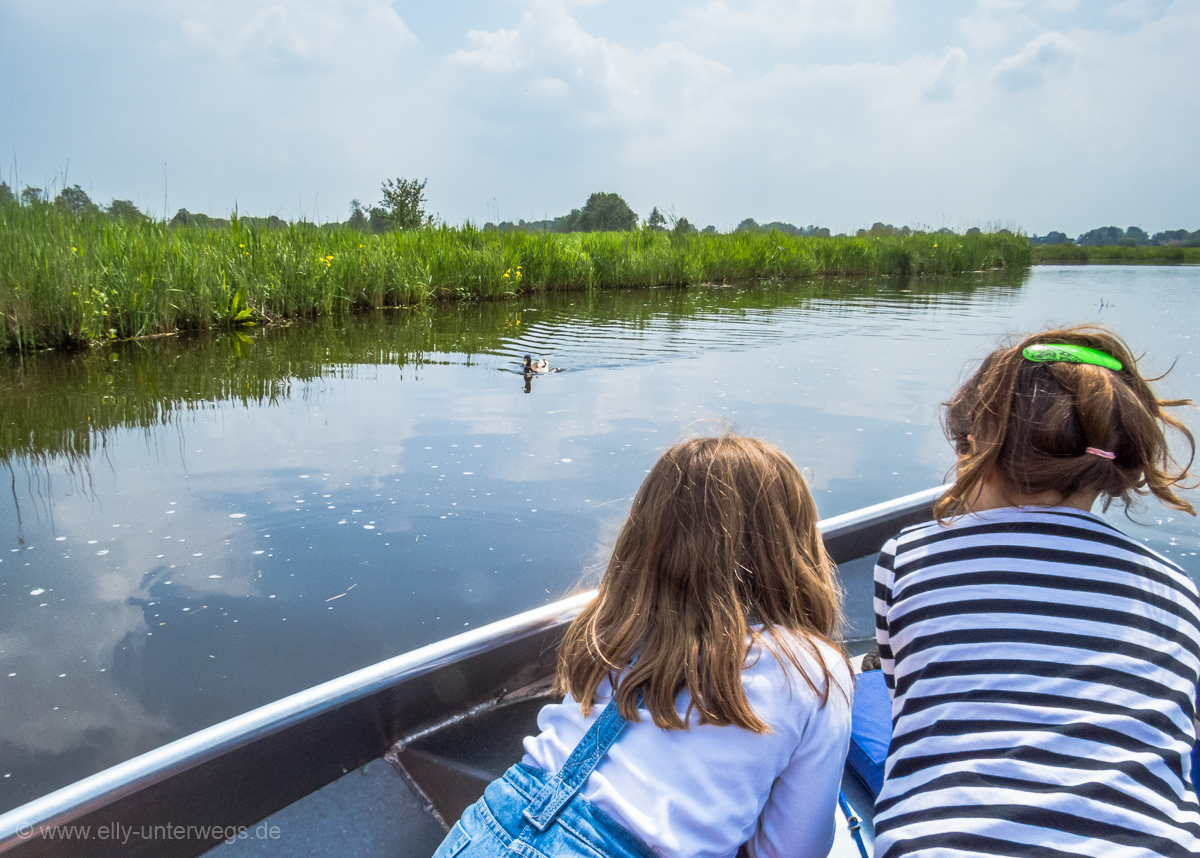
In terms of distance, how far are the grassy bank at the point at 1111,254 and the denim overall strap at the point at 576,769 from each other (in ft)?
160

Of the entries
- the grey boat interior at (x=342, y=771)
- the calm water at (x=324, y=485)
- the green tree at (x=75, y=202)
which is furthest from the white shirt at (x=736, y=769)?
the green tree at (x=75, y=202)

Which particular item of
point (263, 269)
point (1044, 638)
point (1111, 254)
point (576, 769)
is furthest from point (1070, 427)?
point (1111, 254)

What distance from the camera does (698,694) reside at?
91 cm

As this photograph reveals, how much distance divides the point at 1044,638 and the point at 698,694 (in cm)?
42

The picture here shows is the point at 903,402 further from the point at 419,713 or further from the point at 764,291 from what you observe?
the point at 764,291

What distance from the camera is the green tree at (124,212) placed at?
24.5 ft

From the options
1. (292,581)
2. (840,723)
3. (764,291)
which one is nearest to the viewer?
(840,723)

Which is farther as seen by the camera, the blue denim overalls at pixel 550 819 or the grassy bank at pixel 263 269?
the grassy bank at pixel 263 269

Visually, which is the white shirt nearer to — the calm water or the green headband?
the green headband

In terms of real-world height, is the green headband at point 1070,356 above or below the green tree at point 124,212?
below

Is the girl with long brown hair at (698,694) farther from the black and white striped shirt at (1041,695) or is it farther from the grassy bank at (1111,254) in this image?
the grassy bank at (1111,254)

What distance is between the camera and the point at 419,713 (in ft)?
4.66

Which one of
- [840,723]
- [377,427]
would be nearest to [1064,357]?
[840,723]

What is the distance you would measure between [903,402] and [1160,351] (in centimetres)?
401
